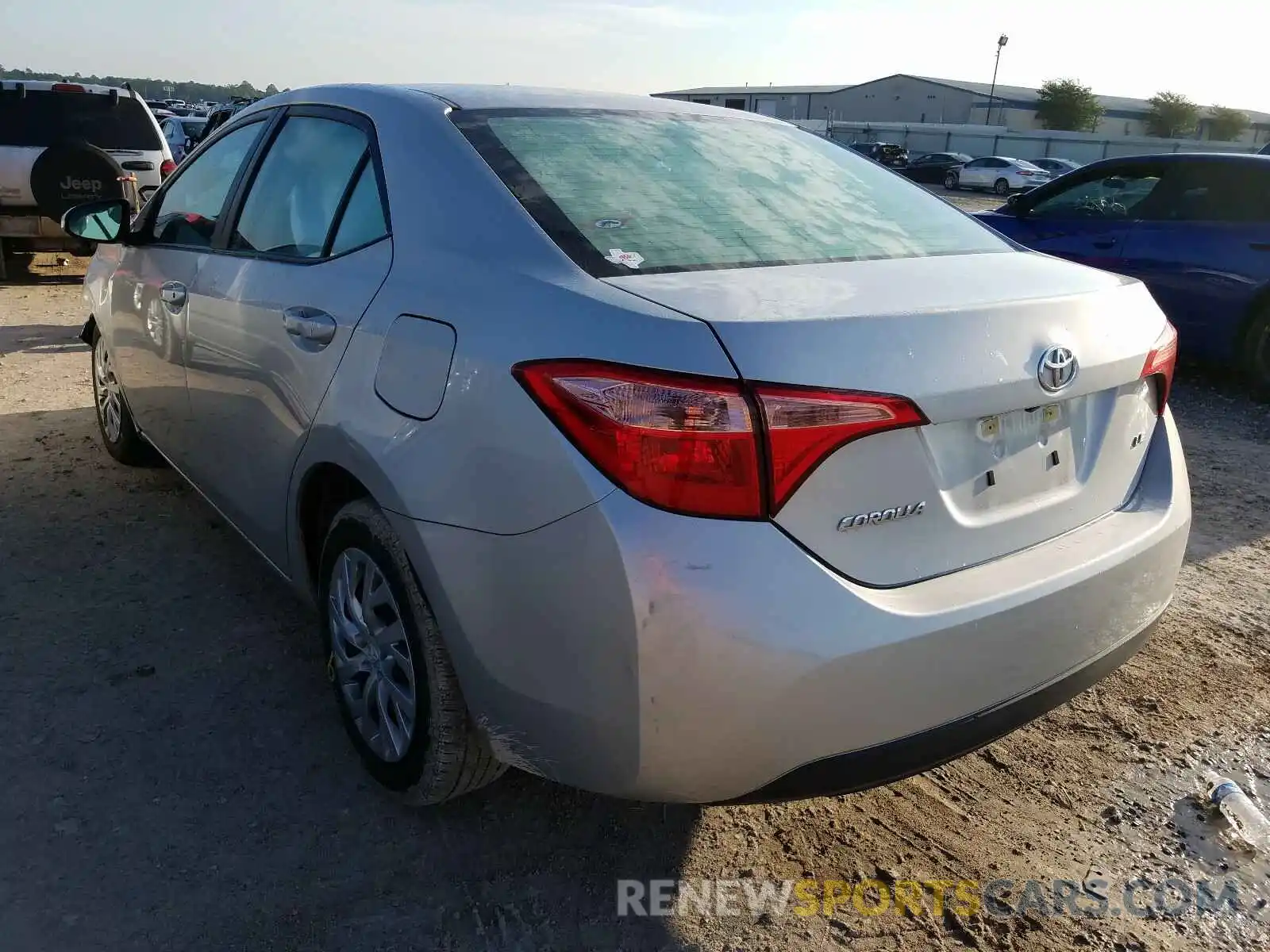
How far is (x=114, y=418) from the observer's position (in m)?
4.76

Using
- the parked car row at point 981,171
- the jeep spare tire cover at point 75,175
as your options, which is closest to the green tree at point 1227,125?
the parked car row at point 981,171

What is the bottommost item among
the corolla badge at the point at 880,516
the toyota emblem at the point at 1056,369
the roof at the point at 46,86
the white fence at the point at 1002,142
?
the white fence at the point at 1002,142

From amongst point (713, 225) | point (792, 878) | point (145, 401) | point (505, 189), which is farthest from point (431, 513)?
point (145, 401)

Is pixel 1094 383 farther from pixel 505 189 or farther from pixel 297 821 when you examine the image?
pixel 297 821

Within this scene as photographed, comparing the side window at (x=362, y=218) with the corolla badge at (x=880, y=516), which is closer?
the corolla badge at (x=880, y=516)

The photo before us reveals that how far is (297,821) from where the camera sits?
2.48 m

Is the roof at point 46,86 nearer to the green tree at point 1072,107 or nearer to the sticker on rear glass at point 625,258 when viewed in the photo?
the sticker on rear glass at point 625,258

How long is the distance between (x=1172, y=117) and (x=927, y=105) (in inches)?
708

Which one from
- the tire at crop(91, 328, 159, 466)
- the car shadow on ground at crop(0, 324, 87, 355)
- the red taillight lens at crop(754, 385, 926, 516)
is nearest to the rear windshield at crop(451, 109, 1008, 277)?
the red taillight lens at crop(754, 385, 926, 516)

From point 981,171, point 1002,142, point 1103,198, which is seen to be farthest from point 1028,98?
point 1103,198

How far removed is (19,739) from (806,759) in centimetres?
218

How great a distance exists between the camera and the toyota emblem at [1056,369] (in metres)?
1.99

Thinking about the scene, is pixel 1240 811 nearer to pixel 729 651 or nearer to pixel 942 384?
pixel 942 384

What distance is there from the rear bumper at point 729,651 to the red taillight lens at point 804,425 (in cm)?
10
